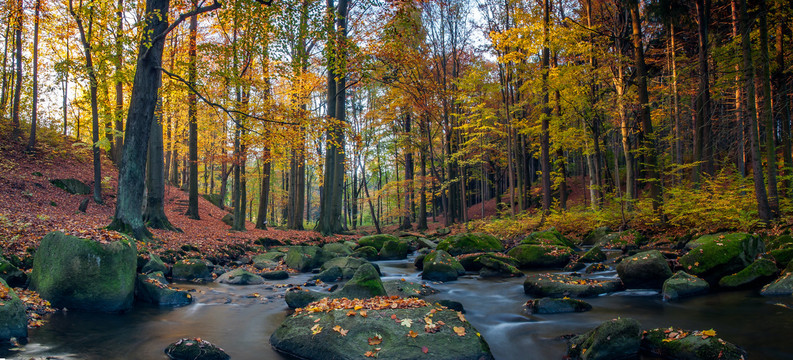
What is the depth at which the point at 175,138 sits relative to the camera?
28.7m

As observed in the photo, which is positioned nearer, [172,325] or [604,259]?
[172,325]

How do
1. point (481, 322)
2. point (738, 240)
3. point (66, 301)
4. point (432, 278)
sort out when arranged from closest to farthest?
point (66, 301) → point (481, 322) → point (738, 240) → point (432, 278)

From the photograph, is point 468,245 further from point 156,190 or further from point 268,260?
point 156,190

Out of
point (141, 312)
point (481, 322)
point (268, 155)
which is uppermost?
point (268, 155)

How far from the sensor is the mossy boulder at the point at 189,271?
366 inches

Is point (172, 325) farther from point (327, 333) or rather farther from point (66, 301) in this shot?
point (327, 333)

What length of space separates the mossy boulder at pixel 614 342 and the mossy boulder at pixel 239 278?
7.28 meters

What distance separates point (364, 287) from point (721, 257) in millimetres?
6943

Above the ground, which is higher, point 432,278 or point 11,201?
point 11,201

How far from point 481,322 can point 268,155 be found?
14346mm

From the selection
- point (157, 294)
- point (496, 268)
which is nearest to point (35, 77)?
point (157, 294)

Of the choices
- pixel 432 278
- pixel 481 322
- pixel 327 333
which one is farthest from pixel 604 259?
pixel 327 333

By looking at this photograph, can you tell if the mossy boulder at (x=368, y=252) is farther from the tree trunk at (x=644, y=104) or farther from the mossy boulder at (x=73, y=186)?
the mossy boulder at (x=73, y=186)

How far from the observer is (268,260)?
39.3 feet
